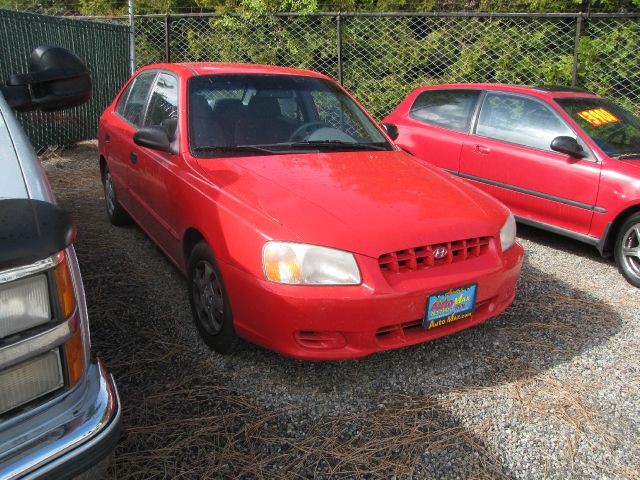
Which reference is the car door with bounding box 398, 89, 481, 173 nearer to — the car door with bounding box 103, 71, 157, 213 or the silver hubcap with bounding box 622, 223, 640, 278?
the silver hubcap with bounding box 622, 223, 640, 278

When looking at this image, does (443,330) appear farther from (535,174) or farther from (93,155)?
(93,155)

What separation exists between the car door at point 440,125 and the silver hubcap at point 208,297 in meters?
3.46

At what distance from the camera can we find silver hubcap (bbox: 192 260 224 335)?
281 cm

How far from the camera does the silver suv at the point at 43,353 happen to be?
1.33m

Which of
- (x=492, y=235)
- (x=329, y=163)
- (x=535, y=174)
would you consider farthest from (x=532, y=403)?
(x=535, y=174)

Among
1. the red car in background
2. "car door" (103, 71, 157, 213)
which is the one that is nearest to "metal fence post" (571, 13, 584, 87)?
the red car in background

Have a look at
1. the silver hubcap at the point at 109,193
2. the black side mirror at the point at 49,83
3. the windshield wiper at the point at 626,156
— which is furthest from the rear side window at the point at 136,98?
the windshield wiper at the point at 626,156

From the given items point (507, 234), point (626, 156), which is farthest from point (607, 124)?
point (507, 234)

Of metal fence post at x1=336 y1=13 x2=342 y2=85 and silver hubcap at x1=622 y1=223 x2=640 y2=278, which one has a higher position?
metal fence post at x1=336 y1=13 x2=342 y2=85

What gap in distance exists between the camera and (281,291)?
2346 mm

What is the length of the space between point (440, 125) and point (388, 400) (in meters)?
3.93

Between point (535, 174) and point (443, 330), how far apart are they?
2747mm

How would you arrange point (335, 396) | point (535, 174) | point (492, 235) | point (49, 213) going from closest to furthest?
point (49, 213), point (335, 396), point (492, 235), point (535, 174)

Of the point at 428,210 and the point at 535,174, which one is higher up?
the point at 428,210
